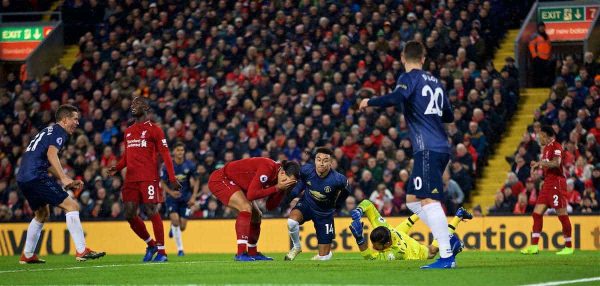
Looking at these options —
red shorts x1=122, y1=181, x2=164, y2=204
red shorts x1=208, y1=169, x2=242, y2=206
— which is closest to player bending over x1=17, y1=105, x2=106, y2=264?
red shorts x1=122, y1=181, x2=164, y2=204

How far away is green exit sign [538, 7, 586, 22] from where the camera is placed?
30639 millimetres

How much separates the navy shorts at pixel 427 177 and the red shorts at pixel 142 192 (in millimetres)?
5689

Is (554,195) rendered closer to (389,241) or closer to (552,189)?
(552,189)

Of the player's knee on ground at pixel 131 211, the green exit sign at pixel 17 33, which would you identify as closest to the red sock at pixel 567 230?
the player's knee on ground at pixel 131 211

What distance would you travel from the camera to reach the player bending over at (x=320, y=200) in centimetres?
1786

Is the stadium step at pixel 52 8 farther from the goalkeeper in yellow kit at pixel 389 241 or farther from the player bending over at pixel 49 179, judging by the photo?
the goalkeeper in yellow kit at pixel 389 241

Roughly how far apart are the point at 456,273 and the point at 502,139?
15638 mm

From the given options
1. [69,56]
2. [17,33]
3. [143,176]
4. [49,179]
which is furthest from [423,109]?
[17,33]

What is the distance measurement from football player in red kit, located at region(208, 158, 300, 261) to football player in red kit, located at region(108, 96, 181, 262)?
94 centimetres

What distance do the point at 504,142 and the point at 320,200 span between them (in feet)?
36.1

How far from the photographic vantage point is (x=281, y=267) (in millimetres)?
14703

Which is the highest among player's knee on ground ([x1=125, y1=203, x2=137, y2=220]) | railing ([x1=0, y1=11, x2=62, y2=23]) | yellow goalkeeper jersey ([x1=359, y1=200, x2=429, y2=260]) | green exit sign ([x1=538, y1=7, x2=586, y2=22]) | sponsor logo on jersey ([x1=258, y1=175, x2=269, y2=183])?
railing ([x1=0, y1=11, x2=62, y2=23])

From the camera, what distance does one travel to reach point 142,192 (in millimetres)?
17906

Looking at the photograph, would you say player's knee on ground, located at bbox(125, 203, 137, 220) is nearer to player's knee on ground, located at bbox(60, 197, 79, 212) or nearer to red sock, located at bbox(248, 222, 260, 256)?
player's knee on ground, located at bbox(60, 197, 79, 212)
